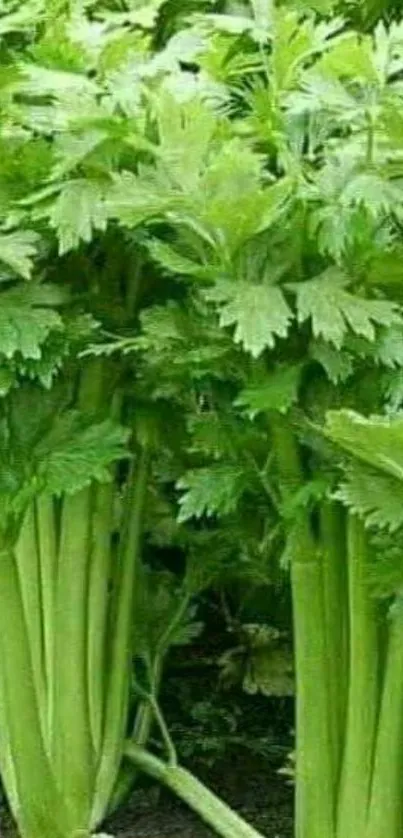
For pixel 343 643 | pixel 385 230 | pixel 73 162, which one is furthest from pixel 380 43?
pixel 343 643

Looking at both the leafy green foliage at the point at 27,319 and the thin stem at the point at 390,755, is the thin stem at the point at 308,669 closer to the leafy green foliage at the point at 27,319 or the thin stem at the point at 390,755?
the thin stem at the point at 390,755

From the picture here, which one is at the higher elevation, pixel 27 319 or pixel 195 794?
pixel 27 319

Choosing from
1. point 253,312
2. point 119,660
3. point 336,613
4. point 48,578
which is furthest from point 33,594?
point 253,312

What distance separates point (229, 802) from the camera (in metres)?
2.30

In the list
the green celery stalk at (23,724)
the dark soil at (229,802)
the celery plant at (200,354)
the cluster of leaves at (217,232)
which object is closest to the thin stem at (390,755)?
the celery plant at (200,354)

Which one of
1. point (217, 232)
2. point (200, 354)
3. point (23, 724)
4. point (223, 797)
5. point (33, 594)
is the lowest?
point (223, 797)

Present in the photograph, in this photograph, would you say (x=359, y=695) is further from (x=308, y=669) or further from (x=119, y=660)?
(x=119, y=660)

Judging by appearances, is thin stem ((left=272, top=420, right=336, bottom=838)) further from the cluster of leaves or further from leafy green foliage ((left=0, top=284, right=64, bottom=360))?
leafy green foliage ((left=0, top=284, right=64, bottom=360))

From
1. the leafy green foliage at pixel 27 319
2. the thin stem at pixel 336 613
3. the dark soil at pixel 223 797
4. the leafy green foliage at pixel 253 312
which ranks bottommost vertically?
the dark soil at pixel 223 797

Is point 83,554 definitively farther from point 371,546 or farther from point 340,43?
point 340,43

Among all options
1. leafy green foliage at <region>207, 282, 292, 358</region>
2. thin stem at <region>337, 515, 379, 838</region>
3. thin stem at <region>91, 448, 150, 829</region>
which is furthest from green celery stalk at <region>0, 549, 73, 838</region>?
leafy green foliage at <region>207, 282, 292, 358</region>

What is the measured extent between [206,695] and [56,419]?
876 millimetres

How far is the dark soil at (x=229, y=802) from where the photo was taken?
7.24 feet

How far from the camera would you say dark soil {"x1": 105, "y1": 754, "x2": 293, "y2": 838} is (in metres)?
2.21
